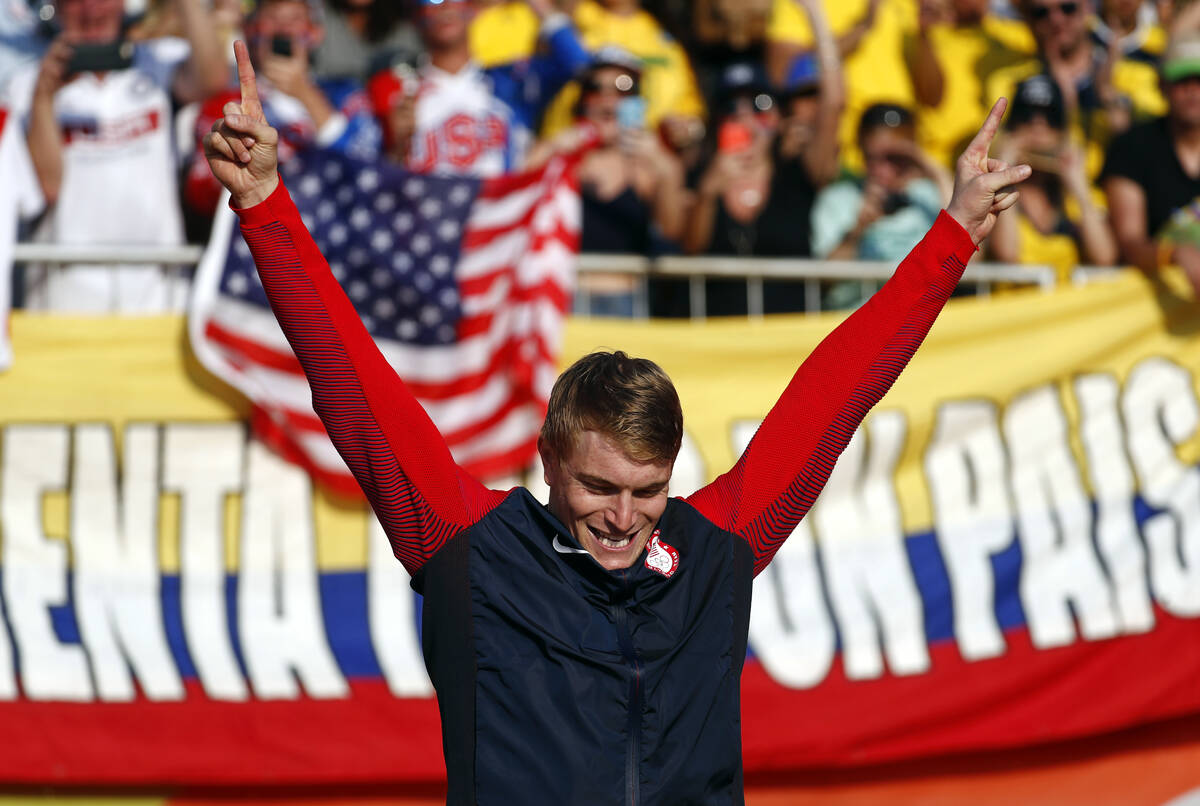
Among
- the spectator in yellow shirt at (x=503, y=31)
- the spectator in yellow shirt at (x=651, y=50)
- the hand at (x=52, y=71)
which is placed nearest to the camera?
the hand at (x=52, y=71)

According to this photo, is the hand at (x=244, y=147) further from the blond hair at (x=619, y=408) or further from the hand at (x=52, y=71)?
the hand at (x=52, y=71)

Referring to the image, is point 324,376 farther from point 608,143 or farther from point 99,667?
point 608,143

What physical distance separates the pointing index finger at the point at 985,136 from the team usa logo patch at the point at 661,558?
0.79 metres

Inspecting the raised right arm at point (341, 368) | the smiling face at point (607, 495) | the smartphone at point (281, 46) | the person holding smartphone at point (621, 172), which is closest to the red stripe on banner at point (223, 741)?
the person holding smartphone at point (621, 172)

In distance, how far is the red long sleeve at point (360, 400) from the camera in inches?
88.7

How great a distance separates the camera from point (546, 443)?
227 cm

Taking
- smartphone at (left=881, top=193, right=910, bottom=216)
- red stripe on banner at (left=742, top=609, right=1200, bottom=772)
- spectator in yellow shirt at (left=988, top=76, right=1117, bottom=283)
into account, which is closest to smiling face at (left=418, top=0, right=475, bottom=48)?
smartphone at (left=881, top=193, right=910, bottom=216)

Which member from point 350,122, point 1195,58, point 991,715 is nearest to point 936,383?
point 991,715

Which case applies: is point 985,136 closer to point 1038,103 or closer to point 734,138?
point 734,138

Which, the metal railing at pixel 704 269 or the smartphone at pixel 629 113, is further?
the smartphone at pixel 629 113

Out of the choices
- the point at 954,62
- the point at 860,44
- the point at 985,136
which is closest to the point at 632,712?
the point at 985,136

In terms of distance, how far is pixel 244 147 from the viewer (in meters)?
2.17

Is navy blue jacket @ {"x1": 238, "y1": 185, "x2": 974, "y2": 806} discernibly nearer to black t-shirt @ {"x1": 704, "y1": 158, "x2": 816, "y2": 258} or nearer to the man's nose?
the man's nose

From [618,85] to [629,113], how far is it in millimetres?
112
